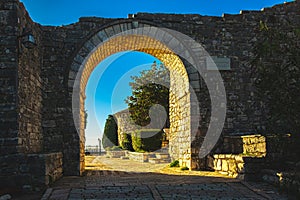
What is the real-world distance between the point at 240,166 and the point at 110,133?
19855mm

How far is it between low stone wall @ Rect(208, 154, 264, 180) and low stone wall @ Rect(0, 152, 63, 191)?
3.70 metres

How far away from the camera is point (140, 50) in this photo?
1009cm

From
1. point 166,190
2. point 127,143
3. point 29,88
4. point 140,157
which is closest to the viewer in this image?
point 166,190

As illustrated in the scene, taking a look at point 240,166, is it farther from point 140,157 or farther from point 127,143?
point 127,143

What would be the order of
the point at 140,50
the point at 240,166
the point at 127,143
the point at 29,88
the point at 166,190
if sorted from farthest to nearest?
the point at 127,143, the point at 140,50, the point at 29,88, the point at 240,166, the point at 166,190

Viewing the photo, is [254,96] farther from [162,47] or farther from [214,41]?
[162,47]

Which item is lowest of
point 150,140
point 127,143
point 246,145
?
point 127,143

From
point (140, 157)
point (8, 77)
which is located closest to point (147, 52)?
point (8, 77)

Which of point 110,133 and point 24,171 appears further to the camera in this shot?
point 110,133

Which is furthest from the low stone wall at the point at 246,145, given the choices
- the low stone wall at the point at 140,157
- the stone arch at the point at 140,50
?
the low stone wall at the point at 140,157

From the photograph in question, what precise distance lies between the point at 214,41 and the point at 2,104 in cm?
552

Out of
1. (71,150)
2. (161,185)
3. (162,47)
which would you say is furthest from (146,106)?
(161,185)

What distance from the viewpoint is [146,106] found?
20.7 metres

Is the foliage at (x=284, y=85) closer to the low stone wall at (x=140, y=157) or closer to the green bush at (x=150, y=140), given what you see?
the low stone wall at (x=140, y=157)
